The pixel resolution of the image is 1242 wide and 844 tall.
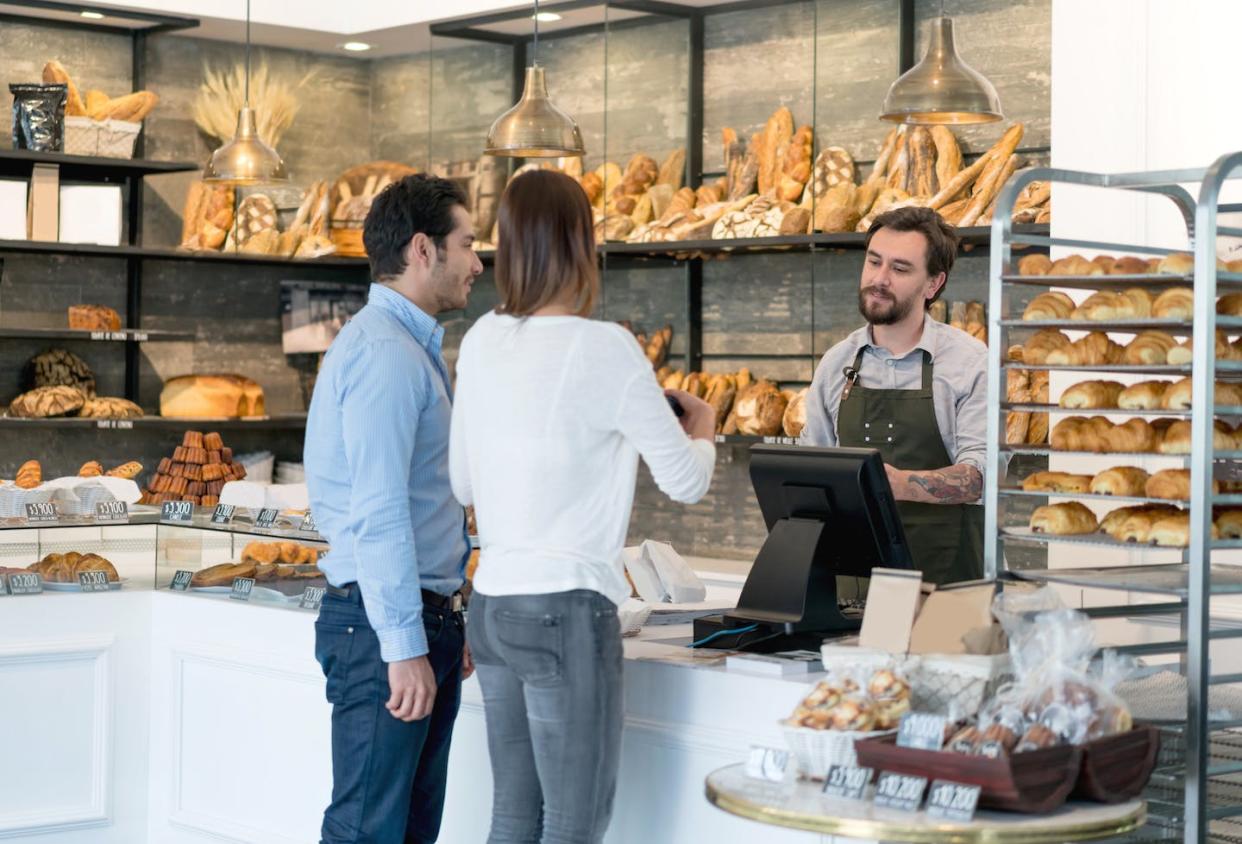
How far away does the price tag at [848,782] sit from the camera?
2.09 meters

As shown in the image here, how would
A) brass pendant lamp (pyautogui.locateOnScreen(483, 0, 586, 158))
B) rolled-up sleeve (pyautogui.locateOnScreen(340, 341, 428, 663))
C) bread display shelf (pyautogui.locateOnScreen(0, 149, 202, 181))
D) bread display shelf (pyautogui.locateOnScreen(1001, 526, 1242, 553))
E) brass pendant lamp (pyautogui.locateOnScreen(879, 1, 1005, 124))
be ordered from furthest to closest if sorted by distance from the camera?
bread display shelf (pyautogui.locateOnScreen(0, 149, 202, 181)) < brass pendant lamp (pyautogui.locateOnScreen(483, 0, 586, 158)) < brass pendant lamp (pyautogui.locateOnScreen(879, 1, 1005, 124)) < rolled-up sleeve (pyautogui.locateOnScreen(340, 341, 428, 663)) < bread display shelf (pyautogui.locateOnScreen(1001, 526, 1242, 553))

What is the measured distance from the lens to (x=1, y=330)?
645 cm

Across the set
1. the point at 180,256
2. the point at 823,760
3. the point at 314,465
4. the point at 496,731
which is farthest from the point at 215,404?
the point at 823,760

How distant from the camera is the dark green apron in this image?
3715 mm

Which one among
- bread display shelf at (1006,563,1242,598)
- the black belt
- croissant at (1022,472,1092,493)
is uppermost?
croissant at (1022,472,1092,493)

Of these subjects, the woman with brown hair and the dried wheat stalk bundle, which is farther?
the dried wheat stalk bundle

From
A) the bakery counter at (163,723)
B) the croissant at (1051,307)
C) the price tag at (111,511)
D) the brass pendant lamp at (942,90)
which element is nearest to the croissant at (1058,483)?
the croissant at (1051,307)

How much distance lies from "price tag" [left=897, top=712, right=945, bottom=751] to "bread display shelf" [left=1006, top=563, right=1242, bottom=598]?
48 cm

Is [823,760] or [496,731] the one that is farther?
[496,731]

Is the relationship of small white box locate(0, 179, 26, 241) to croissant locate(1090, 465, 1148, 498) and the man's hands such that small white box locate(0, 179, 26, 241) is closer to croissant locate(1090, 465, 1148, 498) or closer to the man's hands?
the man's hands

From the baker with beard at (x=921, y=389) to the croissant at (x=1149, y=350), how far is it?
1.03 m

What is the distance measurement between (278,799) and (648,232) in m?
2.88

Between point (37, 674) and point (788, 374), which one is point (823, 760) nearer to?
point (37, 674)

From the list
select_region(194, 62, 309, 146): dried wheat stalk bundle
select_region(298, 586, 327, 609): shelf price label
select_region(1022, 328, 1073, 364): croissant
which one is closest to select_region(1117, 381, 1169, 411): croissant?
select_region(1022, 328, 1073, 364): croissant
